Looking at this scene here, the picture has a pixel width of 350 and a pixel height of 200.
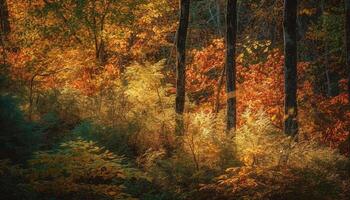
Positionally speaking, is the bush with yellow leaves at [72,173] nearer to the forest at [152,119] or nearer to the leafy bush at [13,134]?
the forest at [152,119]

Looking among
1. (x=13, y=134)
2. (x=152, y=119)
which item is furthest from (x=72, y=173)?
(x=152, y=119)

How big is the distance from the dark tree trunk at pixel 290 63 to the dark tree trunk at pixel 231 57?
5.68ft

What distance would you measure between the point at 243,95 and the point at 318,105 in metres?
3.47

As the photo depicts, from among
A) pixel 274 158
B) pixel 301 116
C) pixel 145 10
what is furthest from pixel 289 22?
pixel 145 10

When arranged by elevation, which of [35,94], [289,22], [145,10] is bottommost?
[35,94]

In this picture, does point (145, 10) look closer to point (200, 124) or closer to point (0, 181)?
point (200, 124)

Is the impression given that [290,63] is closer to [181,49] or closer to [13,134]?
[181,49]

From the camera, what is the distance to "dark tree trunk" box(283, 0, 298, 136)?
45.1 feet

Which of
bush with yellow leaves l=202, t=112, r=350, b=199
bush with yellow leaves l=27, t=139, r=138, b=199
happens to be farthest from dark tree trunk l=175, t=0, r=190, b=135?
bush with yellow leaves l=27, t=139, r=138, b=199

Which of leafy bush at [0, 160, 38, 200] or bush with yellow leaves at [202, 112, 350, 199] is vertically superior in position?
leafy bush at [0, 160, 38, 200]

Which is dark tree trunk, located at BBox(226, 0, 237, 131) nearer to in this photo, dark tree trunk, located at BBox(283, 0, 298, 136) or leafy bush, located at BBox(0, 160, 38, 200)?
dark tree trunk, located at BBox(283, 0, 298, 136)

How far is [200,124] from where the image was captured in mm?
14336

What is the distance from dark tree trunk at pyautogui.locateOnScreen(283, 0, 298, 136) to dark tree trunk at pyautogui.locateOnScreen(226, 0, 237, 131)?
68.2 inches

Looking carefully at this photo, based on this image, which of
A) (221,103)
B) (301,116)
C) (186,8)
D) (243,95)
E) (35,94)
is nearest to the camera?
(186,8)
